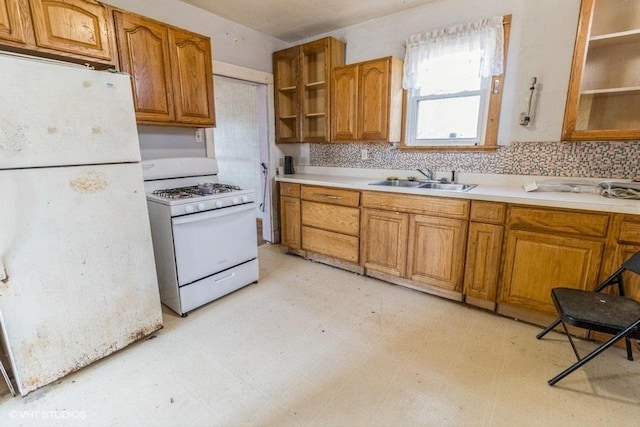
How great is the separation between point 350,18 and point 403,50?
0.65 m

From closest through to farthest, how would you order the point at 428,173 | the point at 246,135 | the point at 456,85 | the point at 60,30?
1. the point at 60,30
2. the point at 456,85
3. the point at 428,173
4. the point at 246,135

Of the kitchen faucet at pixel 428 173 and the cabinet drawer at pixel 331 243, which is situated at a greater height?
the kitchen faucet at pixel 428 173

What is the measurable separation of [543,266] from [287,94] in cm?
311

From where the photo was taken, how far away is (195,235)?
Answer: 7.47 feet

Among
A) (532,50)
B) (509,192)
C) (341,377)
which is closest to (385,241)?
(509,192)

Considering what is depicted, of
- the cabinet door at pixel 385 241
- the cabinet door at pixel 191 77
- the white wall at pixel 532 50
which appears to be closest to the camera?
the white wall at pixel 532 50

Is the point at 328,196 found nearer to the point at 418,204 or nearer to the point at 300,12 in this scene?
the point at 418,204

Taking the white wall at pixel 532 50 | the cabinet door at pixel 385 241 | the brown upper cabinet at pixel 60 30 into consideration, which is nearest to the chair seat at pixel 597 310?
the cabinet door at pixel 385 241

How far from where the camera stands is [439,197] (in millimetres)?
2379

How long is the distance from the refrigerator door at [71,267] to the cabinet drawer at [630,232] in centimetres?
287

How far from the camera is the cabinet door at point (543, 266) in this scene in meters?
1.89

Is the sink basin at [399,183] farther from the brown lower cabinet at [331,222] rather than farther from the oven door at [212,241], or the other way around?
the oven door at [212,241]

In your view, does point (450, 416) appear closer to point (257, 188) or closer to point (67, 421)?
point (67, 421)

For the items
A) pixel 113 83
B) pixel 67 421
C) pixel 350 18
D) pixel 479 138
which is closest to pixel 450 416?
pixel 67 421
